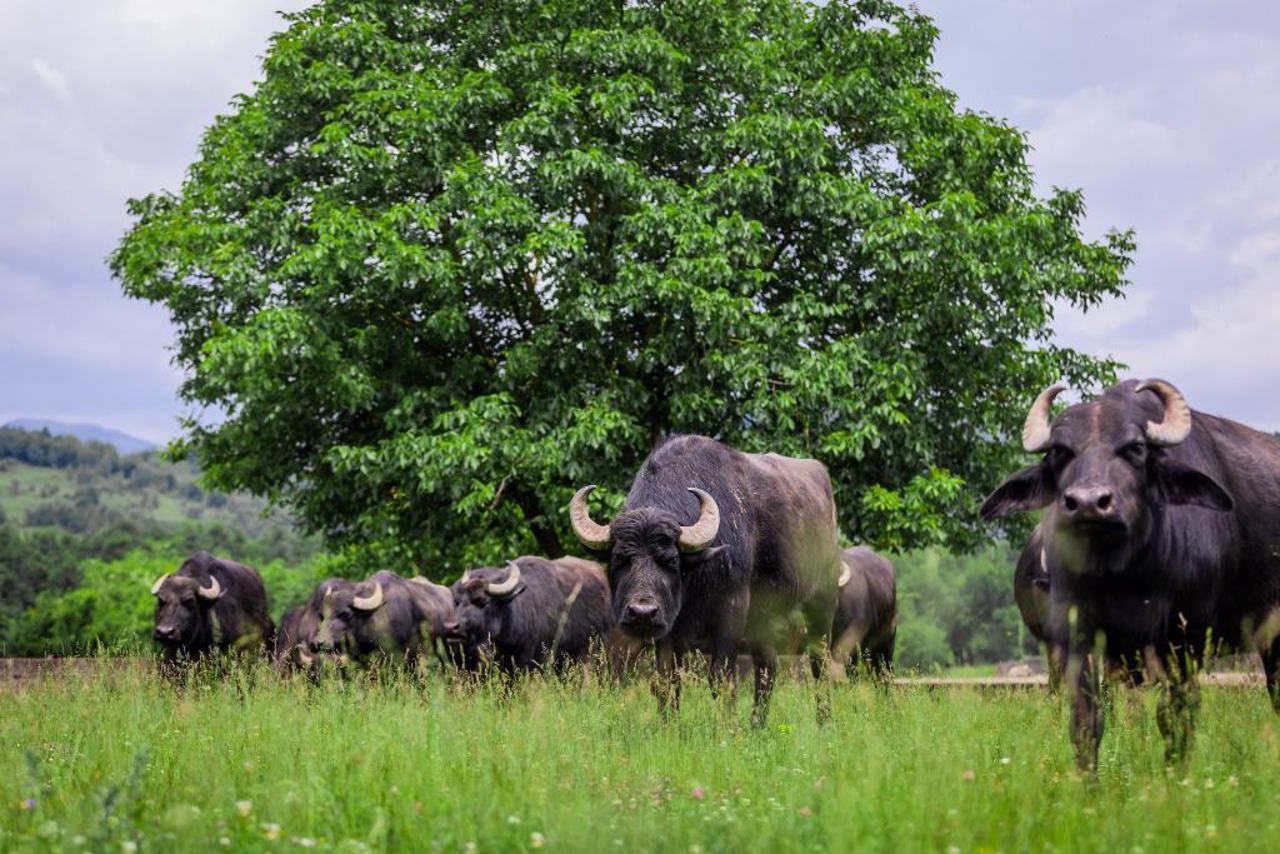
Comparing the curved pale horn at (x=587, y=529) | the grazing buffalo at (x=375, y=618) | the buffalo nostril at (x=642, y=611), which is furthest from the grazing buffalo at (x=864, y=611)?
the buffalo nostril at (x=642, y=611)

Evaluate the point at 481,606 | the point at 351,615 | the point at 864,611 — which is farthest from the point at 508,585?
the point at 864,611

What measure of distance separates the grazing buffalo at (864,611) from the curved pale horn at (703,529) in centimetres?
421

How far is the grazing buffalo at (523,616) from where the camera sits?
1450 centimetres

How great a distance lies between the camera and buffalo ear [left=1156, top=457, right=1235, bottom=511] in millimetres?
6582

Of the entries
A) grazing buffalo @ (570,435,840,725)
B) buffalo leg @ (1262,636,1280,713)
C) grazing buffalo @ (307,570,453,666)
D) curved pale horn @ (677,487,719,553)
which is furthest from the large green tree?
buffalo leg @ (1262,636,1280,713)

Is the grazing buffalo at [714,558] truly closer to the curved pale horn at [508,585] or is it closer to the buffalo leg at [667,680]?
the buffalo leg at [667,680]

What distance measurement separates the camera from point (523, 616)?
14805 millimetres

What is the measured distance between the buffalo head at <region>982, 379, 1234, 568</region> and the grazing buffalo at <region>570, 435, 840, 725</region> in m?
2.97

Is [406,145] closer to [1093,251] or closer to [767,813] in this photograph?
[1093,251]

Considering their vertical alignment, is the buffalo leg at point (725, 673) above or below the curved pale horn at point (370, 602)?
below

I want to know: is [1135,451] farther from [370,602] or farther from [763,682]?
[370,602]

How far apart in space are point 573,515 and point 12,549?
247 feet

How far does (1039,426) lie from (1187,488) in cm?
83

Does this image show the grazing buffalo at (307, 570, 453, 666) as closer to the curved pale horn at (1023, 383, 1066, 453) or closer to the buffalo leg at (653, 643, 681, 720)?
the buffalo leg at (653, 643, 681, 720)
